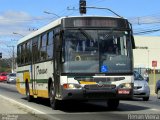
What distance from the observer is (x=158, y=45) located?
10831 centimetres

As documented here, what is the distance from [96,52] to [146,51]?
296 ft

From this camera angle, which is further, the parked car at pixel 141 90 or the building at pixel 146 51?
the building at pixel 146 51

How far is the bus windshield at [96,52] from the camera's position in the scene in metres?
16.0

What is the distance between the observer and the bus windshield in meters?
16.0

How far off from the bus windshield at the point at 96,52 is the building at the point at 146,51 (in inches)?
3362

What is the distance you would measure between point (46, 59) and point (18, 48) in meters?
8.25

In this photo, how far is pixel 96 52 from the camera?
16.1 meters

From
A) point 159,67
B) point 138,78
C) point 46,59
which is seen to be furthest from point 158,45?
point 46,59

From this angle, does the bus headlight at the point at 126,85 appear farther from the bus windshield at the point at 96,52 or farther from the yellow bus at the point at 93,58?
the bus windshield at the point at 96,52

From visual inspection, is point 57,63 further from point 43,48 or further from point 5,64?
point 5,64

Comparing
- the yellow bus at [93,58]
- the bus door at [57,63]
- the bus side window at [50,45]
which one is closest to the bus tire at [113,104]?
the yellow bus at [93,58]

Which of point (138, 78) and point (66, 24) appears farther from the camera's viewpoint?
point (138, 78)

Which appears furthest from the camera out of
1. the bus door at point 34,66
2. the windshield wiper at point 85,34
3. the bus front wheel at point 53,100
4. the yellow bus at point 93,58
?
the bus door at point 34,66

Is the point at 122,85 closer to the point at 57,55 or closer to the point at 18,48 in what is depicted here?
the point at 57,55
